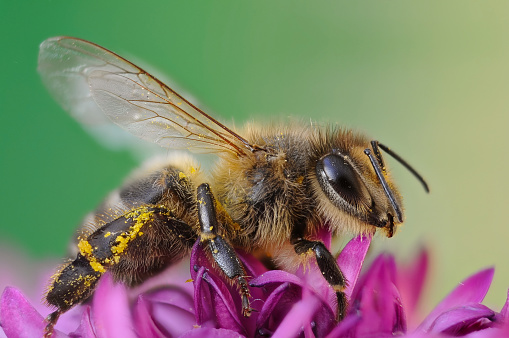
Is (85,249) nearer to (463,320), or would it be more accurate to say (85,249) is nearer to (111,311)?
(111,311)

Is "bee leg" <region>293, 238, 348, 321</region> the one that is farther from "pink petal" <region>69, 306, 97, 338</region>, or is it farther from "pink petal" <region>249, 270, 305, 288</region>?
"pink petal" <region>69, 306, 97, 338</region>

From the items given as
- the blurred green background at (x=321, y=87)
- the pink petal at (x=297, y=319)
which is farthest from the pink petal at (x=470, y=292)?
the blurred green background at (x=321, y=87)

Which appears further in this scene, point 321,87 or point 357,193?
point 321,87

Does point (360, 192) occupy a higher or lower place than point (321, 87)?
lower

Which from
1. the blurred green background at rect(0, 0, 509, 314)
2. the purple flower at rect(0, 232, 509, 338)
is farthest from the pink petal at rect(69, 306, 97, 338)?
the blurred green background at rect(0, 0, 509, 314)

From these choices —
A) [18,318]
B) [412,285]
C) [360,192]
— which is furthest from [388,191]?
[18,318]

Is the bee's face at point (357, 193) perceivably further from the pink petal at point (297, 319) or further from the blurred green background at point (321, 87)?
the blurred green background at point (321, 87)

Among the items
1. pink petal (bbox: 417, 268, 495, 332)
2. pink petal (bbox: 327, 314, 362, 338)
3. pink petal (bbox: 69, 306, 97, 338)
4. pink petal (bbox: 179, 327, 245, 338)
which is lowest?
pink petal (bbox: 69, 306, 97, 338)
